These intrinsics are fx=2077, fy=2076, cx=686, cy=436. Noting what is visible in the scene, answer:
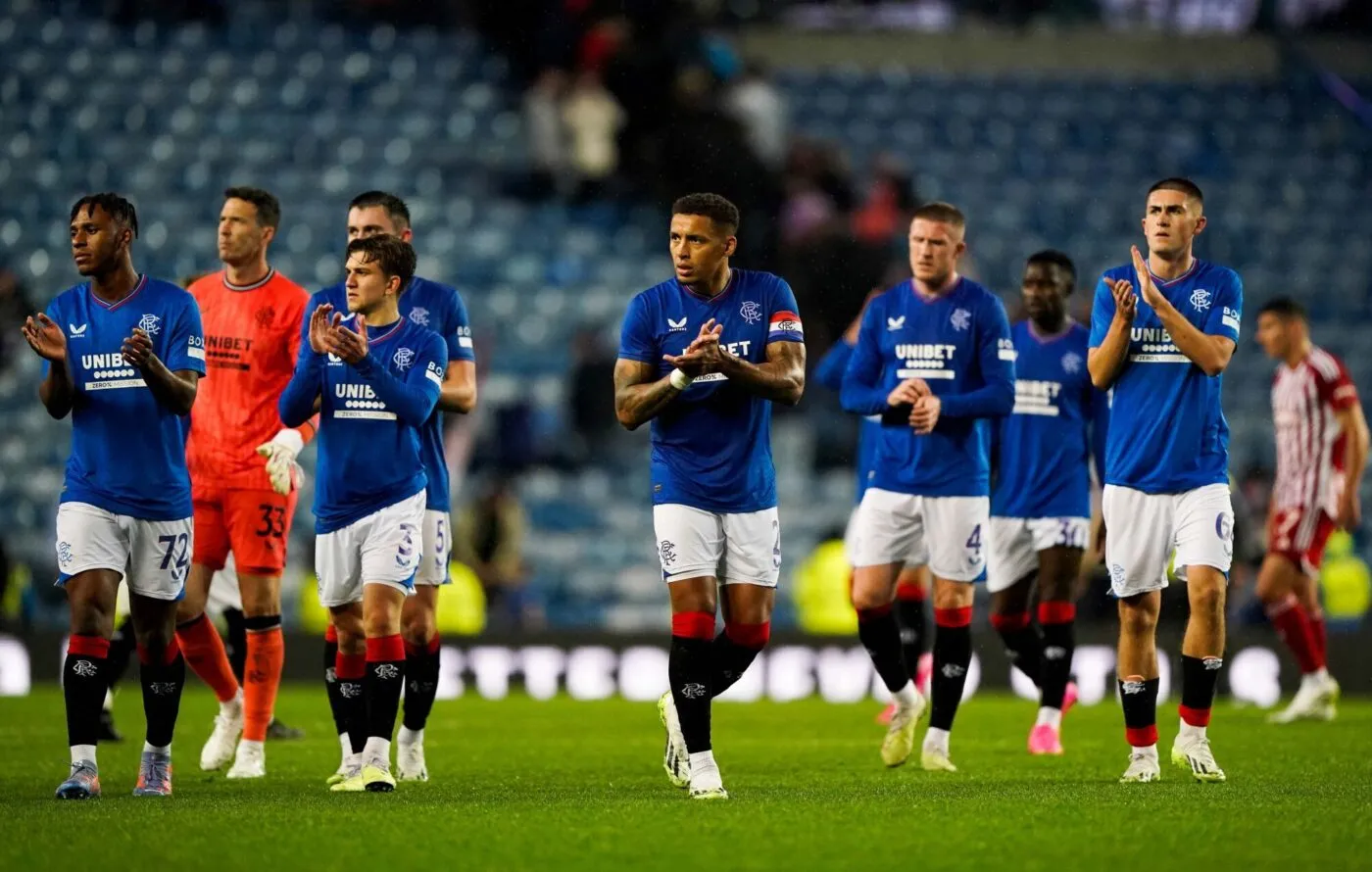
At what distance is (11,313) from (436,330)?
1227 cm

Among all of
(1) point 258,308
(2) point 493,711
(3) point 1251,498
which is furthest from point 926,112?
(1) point 258,308

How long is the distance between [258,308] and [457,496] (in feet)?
35.1

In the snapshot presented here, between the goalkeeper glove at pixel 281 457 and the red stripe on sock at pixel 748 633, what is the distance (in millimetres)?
2123

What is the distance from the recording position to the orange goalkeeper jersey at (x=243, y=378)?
10.1 m

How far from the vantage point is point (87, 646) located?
339 inches

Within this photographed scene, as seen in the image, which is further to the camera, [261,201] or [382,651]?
[261,201]

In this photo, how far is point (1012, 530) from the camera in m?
11.6

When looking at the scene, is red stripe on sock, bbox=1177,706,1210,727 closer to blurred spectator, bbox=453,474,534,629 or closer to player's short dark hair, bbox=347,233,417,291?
player's short dark hair, bbox=347,233,417,291

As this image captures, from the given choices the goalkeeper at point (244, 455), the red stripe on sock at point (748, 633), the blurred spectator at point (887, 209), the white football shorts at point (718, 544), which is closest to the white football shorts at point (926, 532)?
the red stripe on sock at point (748, 633)

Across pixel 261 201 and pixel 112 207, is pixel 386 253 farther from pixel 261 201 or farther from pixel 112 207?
pixel 261 201

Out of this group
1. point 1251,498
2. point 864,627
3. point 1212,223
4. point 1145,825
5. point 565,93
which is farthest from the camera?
point 1212,223

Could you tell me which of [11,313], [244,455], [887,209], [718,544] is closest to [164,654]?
[244,455]

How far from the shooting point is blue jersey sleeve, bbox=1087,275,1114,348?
9.26 metres

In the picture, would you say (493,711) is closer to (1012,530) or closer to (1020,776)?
(1012,530)
